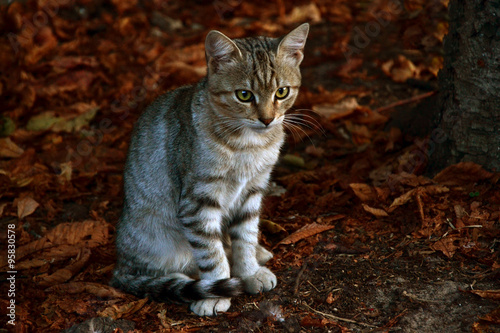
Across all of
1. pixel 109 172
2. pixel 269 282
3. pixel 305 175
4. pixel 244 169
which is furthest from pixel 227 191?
pixel 109 172

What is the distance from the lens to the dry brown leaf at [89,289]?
3.65 m

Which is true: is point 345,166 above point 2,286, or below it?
above

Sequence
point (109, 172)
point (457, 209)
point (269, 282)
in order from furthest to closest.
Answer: point (109, 172)
point (457, 209)
point (269, 282)

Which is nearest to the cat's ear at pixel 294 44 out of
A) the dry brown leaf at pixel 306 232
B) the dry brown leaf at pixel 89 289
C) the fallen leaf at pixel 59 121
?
the dry brown leaf at pixel 306 232

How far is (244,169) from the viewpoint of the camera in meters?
3.63

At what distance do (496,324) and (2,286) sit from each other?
3.35m

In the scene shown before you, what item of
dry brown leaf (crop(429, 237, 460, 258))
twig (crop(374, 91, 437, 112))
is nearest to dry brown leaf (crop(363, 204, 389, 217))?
dry brown leaf (crop(429, 237, 460, 258))

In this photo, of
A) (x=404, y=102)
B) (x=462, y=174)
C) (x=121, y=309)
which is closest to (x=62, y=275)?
(x=121, y=309)

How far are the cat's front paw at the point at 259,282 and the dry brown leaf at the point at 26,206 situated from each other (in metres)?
2.21

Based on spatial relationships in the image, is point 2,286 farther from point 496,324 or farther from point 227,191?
point 496,324

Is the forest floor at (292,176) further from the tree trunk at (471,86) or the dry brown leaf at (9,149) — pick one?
the tree trunk at (471,86)

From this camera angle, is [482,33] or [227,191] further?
[482,33]

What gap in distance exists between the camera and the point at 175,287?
3523mm

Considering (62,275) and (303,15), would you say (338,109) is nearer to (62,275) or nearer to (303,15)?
(303,15)
